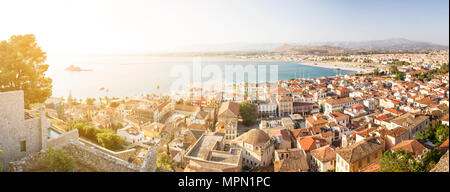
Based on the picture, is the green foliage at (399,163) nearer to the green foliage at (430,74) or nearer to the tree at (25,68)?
the tree at (25,68)

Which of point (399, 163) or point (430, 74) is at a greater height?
point (430, 74)

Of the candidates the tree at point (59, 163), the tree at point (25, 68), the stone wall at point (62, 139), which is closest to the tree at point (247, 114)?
the tree at point (25, 68)

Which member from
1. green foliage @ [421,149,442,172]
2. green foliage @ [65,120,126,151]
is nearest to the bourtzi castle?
green foliage @ [65,120,126,151]

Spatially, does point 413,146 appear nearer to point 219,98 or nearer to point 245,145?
point 245,145

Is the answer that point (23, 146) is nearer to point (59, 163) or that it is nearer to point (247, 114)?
point (59, 163)

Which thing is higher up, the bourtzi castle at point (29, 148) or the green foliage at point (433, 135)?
the bourtzi castle at point (29, 148)

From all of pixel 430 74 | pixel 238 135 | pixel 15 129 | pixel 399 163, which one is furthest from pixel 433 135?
pixel 430 74

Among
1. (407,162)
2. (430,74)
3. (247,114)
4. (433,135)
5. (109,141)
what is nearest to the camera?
(407,162)
